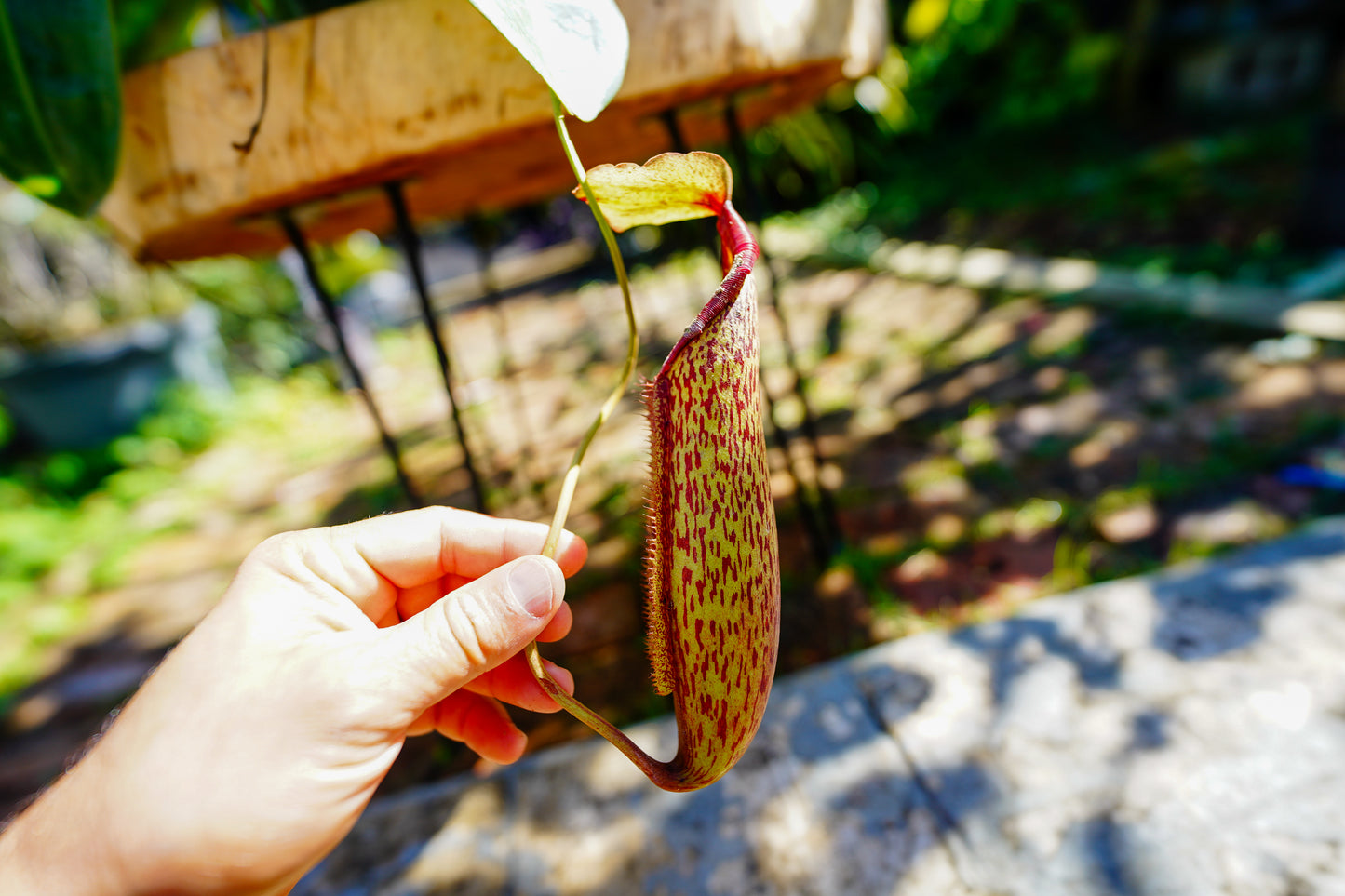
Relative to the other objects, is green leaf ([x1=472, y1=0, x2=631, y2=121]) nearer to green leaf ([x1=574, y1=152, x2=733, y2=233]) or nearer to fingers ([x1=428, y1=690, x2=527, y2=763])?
green leaf ([x1=574, y1=152, x2=733, y2=233])

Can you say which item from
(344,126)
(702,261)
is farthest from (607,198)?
Result: (702,261)

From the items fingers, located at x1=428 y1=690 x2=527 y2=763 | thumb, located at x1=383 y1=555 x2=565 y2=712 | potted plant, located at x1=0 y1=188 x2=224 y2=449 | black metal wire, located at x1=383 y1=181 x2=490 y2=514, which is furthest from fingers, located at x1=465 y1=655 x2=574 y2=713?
potted plant, located at x1=0 y1=188 x2=224 y2=449

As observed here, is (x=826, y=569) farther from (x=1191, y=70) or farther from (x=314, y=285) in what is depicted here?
(x=1191, y=70)

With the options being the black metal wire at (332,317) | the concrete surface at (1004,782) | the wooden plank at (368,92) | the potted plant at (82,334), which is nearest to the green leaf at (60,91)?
the wooden plank at (368,92)

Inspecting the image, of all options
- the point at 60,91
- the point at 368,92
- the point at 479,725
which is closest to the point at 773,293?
the point at 368,92

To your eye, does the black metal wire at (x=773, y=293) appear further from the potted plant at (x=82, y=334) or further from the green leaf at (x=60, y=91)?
the potted plant at (x=82, y=334)

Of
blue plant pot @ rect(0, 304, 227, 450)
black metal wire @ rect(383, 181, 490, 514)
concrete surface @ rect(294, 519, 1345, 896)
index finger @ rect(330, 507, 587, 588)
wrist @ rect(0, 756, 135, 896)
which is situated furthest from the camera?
blue plant pot @ rect(0, 304, 227, 450)
